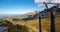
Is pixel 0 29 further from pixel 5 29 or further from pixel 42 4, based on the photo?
pixel 42 4

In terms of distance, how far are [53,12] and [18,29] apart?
201cm

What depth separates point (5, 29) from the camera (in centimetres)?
383

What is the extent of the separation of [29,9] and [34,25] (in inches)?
36.2

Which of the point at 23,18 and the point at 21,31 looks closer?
the point at 21,31

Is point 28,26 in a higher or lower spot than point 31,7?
lower

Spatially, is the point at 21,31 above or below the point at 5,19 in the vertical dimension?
below

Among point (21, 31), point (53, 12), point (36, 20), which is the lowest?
point (21, 31)

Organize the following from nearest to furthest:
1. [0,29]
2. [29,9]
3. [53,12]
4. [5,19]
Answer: [53,12] → [0,29] → [5,19] → [29,9]

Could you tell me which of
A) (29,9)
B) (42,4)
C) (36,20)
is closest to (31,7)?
(29,9)

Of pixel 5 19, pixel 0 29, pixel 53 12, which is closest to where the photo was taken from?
pixel 53 12

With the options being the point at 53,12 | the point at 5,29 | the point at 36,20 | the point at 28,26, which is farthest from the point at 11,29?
the point at 53,12

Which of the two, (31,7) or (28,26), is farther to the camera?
(31,7)

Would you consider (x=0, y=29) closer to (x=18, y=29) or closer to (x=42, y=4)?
(x=18, y=29)

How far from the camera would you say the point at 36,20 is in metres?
4.09
